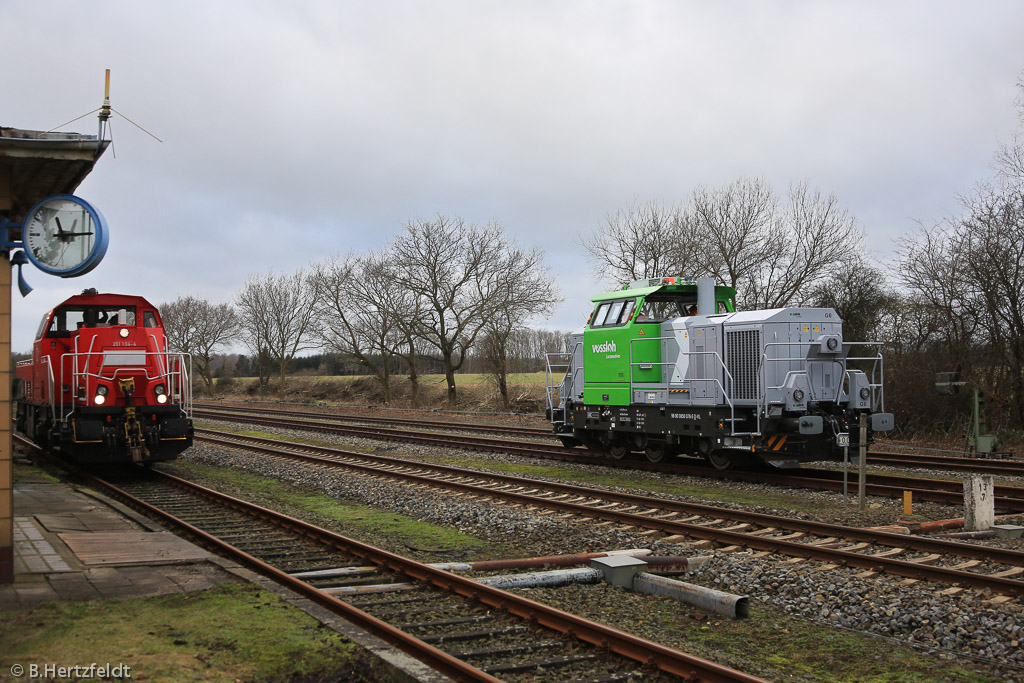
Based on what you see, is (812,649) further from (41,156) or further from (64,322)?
(64,322)

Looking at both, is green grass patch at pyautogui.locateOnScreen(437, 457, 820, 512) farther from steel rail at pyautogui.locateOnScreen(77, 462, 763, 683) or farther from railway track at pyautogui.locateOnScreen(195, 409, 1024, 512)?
steel rail at pyautogui.locateOnScreen(77, 462, 763, 683)

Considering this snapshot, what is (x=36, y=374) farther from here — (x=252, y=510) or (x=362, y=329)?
(x=362, y=329)

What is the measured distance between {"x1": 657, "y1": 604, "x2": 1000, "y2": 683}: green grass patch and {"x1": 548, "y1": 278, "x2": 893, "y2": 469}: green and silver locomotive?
20.5 ft

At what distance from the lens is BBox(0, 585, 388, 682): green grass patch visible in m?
4.54

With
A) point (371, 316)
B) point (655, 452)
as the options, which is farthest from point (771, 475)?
point (371, 316)

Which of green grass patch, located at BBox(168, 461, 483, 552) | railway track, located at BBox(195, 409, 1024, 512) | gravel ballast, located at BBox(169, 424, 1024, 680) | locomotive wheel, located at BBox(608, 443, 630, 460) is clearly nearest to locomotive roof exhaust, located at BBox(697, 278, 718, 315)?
railway track, located at BBox(195, 409, 1024, 512)

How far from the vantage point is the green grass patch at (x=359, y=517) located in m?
8.82

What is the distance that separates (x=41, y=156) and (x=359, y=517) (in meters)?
6.00

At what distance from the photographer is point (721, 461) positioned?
46.2ft

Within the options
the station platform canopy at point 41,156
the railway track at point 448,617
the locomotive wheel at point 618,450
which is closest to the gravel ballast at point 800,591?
the railway track at point 448,617

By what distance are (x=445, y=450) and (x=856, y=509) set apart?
1056cm

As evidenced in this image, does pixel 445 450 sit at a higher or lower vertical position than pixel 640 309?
lower

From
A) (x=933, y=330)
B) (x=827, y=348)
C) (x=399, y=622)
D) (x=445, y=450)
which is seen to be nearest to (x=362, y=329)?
(x=445, y=450)

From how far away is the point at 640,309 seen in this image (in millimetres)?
14875
